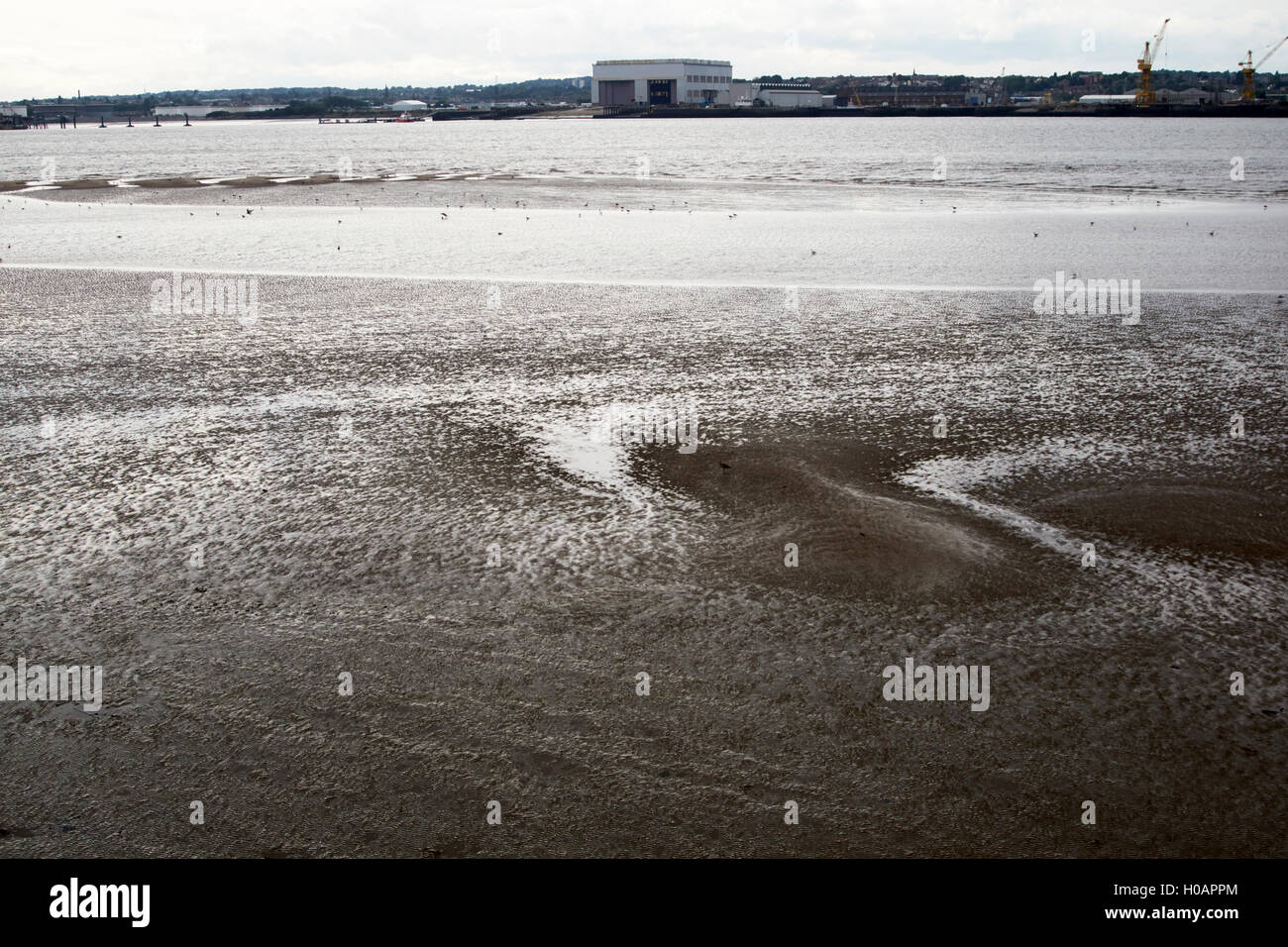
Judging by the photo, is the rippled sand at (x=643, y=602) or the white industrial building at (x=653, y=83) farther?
the white industrial building at (x=653, y=83)

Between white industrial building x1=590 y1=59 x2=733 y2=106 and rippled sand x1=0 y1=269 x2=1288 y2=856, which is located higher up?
white industrial building x1=590 y1=59 x2=733 y2=106

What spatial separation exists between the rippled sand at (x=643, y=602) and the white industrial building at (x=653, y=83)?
188 metres

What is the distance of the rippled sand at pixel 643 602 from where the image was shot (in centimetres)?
374

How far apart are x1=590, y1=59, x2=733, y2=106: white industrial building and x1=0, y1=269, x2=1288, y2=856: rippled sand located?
188m

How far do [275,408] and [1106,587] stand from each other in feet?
20.0

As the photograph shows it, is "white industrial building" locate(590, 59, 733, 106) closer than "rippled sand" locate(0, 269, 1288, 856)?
No

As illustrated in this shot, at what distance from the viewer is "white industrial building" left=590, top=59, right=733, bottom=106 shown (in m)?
188

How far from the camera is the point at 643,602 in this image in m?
5.22

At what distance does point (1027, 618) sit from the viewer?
16.6 ft

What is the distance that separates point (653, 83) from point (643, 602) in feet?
642

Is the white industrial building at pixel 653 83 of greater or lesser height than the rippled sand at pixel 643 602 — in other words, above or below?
above

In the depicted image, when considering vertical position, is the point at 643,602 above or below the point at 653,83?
below
